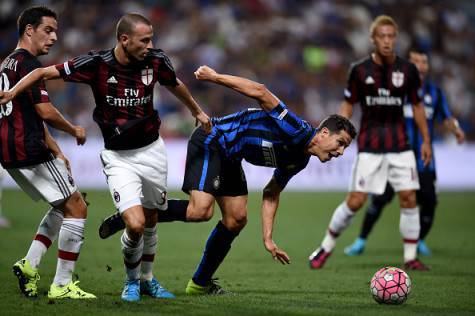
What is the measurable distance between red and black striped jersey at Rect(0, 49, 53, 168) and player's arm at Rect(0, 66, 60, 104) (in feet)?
1.39

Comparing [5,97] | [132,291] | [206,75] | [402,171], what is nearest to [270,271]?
[402,171]

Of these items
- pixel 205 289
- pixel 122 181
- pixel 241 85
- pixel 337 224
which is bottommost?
pixel 205 289

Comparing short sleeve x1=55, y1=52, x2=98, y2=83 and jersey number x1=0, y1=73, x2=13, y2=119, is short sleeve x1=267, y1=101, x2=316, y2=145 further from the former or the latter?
jersey number x1=0, y1=73, x2=13, y2=119

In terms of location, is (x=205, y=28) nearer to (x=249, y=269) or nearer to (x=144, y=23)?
(x=249, y=269)

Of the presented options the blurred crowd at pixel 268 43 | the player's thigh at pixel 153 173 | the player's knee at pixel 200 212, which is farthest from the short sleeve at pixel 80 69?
the blurred crowd at pixel 268 43

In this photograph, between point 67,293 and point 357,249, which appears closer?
point 67,293

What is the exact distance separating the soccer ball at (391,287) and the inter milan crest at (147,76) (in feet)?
7.88

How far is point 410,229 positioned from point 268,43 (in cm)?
1287

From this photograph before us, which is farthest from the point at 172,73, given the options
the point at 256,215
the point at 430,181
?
the point at 256,215

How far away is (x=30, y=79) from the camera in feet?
19.7

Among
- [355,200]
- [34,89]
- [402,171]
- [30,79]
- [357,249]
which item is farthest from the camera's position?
[357,249]

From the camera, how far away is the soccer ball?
6406mm

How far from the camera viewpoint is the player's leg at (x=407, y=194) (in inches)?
348

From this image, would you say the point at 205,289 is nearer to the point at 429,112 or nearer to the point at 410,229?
the point at 410,229
